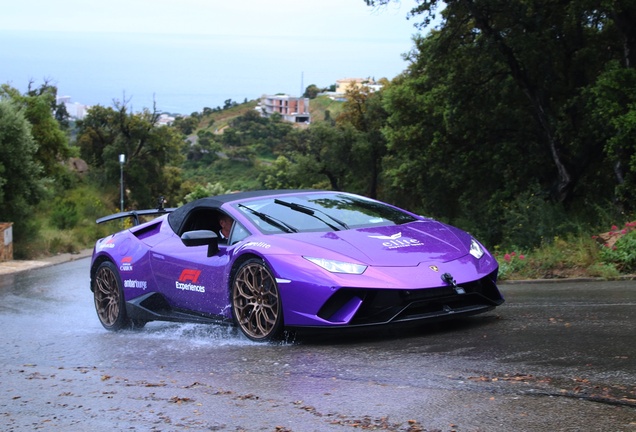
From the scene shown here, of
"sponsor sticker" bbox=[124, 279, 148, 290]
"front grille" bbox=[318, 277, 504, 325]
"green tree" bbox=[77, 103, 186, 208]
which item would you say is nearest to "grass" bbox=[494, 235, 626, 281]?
"front grille" bbox=[318, 277, 504, 325]

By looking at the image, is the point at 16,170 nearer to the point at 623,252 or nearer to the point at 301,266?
the point at 623,252

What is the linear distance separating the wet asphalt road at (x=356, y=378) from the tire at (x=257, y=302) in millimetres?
153

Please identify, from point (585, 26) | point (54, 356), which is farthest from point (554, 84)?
point (54, 356)

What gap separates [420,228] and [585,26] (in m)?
24.5

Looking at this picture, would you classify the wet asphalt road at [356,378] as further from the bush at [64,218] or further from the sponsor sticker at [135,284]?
the bush at [64,218]

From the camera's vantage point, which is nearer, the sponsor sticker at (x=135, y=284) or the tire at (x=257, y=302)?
the tire at (x=257, y=302)

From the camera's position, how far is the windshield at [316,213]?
7957 mm

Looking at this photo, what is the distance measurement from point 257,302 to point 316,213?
1.17m

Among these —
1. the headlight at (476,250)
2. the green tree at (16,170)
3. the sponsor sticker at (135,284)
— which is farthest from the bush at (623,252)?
the green tree at (16,170)

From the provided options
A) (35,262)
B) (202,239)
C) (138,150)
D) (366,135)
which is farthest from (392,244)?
(138,150)

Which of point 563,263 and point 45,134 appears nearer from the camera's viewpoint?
point 563,263

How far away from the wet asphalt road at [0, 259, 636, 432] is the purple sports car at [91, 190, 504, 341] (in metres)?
0.26

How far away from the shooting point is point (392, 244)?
7.48 meters

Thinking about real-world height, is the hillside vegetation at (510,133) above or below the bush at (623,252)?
above
